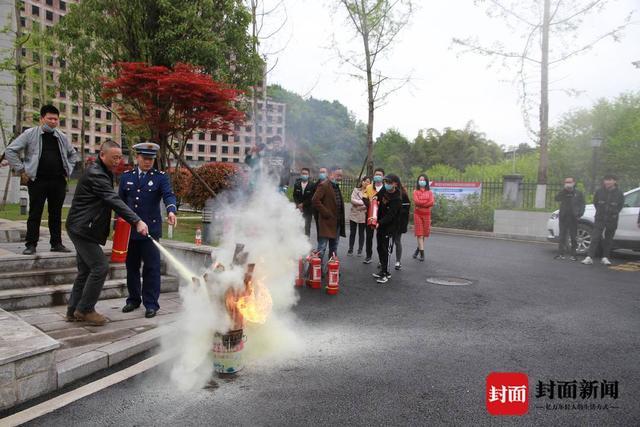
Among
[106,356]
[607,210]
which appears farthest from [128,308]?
[607,210]

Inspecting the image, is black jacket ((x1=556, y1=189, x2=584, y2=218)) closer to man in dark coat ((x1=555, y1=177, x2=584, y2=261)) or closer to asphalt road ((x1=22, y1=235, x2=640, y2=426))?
man in dark coat ((x1=555, y1=177, x2=584, y2=261))

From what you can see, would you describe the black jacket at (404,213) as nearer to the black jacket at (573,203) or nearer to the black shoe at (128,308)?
the black jacket at (573,203)

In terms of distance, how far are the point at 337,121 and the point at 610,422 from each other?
49.3 metres

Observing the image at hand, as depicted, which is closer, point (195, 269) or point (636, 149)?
point (195, 269)

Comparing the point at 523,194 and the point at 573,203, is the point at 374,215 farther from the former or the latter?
the point at 523,194

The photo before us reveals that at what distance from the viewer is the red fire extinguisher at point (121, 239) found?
587 centimetres

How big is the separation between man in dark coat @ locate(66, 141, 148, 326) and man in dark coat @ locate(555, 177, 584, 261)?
33.7 ft

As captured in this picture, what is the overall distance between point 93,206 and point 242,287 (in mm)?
2116

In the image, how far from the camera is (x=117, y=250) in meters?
6.25

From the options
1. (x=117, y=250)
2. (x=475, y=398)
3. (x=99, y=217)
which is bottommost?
(x=475, y=398)

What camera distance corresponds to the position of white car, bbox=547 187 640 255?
36.8 feet

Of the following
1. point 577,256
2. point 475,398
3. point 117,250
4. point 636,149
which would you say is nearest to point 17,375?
point 117,250

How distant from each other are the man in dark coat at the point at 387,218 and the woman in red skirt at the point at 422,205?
1.94 meters

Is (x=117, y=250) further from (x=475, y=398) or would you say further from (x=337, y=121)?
(x=337, y=121)
